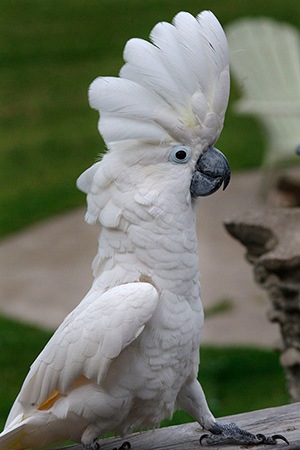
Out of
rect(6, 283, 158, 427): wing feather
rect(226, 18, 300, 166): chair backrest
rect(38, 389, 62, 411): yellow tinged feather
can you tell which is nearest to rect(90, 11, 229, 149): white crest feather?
rect(6, 283, 158, 427): wing feather

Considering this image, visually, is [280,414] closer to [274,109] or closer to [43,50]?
[274,109]

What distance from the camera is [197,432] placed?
323 centimetres

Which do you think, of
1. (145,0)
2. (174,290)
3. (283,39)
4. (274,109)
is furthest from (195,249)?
(145,0)

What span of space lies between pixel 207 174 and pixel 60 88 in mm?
9264

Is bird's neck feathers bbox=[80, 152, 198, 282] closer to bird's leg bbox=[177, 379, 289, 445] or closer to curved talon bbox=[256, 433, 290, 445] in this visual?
bird's leg bbox=[177, 379, 289, 445]

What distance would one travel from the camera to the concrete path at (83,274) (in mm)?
6598

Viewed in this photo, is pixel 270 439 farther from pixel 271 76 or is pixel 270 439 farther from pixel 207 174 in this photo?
pixel 271 76

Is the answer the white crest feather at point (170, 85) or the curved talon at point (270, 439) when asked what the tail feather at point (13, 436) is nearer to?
the curved talon at point (270, 439)

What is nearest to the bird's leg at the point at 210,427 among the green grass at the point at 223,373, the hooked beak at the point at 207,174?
the hooked beak at the point at 207,174

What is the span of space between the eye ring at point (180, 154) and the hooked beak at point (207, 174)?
0.04 metres

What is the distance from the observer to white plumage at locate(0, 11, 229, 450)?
279cm

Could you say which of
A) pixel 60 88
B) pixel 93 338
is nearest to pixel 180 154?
pixel 93 338

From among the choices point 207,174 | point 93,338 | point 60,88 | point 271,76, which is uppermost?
point 60,88

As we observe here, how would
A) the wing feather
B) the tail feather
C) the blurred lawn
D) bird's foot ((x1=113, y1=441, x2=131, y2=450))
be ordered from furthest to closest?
the blurred lawn, bird's foot ((x1=113, y1=441, x2=131, y2=450)), the tail feather, the wing feather
